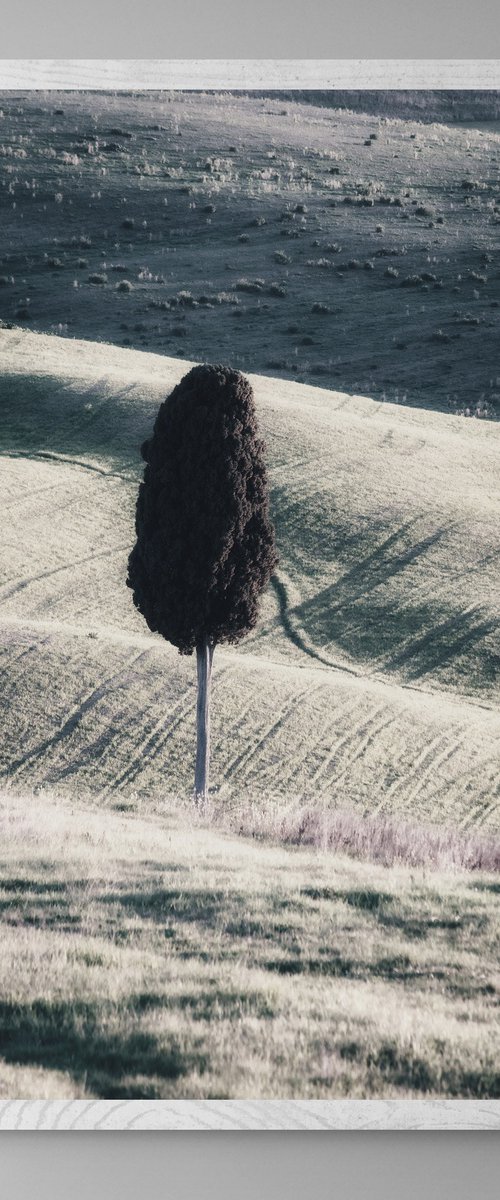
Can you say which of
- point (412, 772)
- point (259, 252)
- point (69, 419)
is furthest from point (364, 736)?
point (259, 252)

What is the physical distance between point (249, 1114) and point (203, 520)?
23.8 feet

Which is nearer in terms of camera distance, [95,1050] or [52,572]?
[95,1050]

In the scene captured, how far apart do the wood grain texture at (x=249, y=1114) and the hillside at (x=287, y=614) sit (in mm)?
5931

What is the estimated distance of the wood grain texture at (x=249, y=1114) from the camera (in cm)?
620

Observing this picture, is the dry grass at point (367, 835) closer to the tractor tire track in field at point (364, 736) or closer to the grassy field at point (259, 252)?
the tractor tire track in field at point (364, 736)

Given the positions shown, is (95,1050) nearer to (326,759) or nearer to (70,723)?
(326,759)

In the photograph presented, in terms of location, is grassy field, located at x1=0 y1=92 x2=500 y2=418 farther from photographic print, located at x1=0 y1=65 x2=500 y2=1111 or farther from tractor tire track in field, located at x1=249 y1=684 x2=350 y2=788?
tractor tire track in field, located at x1=249 y1=684 x2=350 y2=788

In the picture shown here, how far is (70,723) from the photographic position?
47.8 ft

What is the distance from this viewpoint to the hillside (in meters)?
14.0

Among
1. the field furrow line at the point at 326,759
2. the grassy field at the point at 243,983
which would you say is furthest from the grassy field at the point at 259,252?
Answer: the grassy field at the point at 243,983

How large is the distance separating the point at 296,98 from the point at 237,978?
7.42 m

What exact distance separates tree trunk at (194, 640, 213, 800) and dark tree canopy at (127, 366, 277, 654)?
291mm
